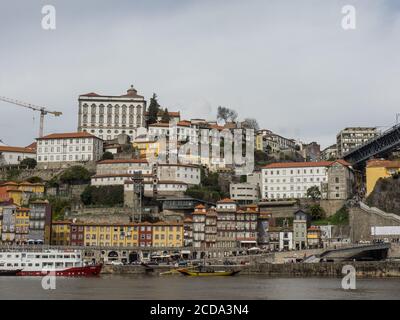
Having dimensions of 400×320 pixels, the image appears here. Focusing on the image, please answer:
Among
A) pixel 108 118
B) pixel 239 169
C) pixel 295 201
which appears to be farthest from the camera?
pixel 108 118

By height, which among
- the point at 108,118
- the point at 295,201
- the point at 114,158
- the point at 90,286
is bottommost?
the point at 90,286

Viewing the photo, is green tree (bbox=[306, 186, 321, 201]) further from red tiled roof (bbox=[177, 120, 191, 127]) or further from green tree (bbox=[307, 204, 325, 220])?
red tiled roof (bbox=[177, 120, 191, 127])

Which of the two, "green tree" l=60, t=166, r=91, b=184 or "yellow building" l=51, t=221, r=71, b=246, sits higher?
"green tree" l=60, t=166, r=91, b=184

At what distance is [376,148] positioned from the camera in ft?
327

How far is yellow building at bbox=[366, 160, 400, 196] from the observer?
94.0 m

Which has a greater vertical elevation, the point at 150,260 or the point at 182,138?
the point at 182,138

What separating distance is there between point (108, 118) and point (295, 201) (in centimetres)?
4146

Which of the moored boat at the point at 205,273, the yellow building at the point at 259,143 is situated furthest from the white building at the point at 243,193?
the moored boat at the point at 205,273

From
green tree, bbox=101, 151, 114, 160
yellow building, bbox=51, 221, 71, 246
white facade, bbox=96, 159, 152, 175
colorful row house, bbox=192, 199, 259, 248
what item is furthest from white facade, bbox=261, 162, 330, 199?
yellow building, bbox=51, 221, 71, 246

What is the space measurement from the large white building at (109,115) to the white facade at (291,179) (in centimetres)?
2906

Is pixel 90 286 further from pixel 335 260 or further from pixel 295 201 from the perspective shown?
pixel 295 201

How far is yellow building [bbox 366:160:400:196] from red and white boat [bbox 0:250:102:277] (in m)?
39.5
